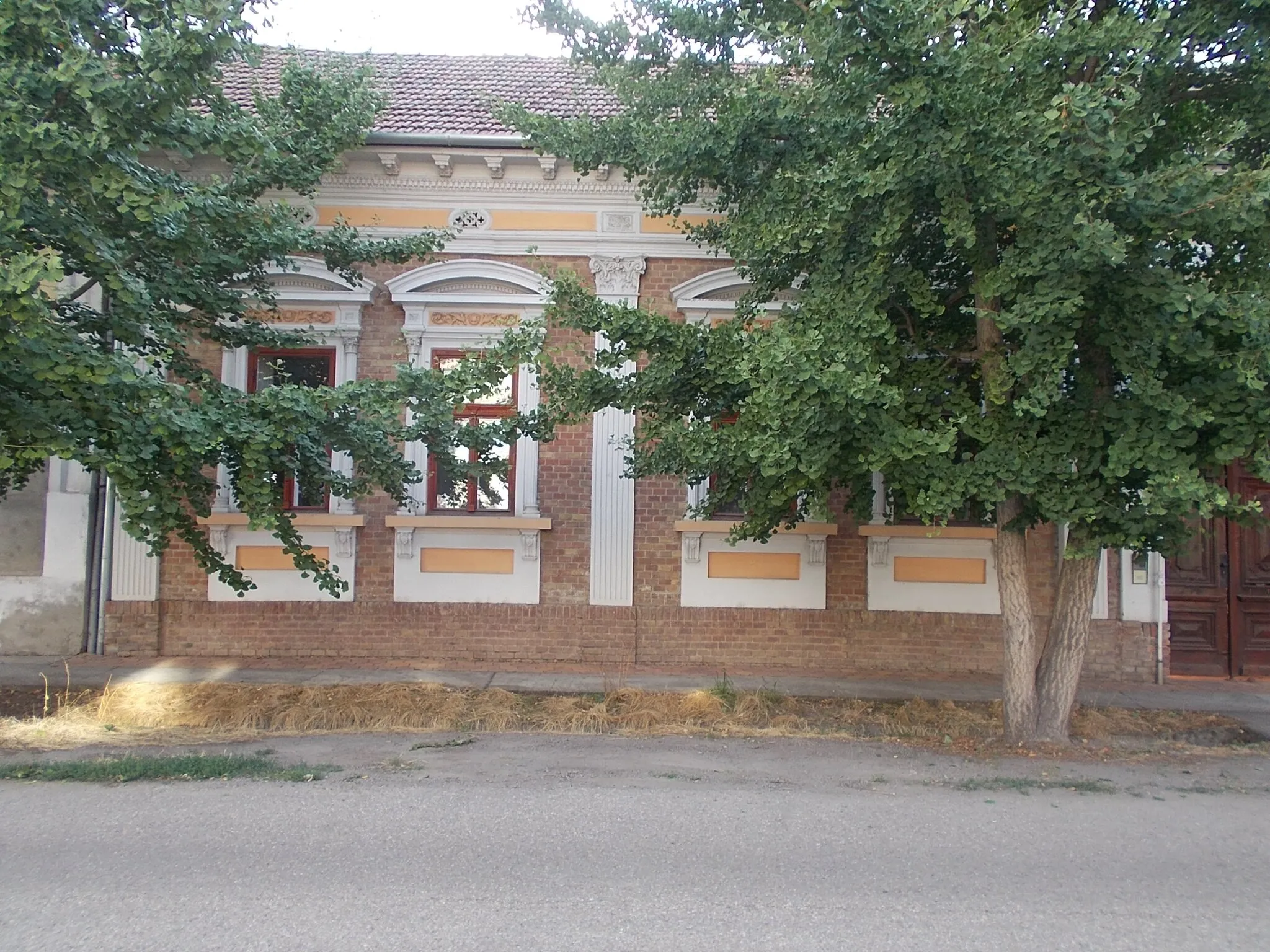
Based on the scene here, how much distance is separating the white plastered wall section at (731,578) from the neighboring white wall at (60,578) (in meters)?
6.60

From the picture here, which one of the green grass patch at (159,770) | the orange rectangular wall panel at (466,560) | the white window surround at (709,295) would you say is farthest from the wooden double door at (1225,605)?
the green grass patch at (159,770)

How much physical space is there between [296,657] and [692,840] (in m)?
6.44

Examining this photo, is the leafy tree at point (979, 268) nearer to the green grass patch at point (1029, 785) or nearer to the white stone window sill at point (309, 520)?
the green grass patch at point (1029, 785)

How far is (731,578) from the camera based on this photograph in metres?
10.1

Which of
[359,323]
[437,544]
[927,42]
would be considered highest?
[927,42]

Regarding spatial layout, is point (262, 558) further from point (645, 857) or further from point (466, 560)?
point (645, 857)

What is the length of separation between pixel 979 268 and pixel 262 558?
25.7ft

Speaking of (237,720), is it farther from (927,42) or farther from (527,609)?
(927,42)

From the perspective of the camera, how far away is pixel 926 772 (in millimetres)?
6465

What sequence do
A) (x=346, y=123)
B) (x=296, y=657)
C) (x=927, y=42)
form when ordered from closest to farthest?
(x=927, y=42)
(x=346, y=123)
(x=296, y=657)

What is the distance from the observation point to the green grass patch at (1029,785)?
610cm

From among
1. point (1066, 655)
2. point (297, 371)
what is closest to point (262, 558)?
point (297, 371)

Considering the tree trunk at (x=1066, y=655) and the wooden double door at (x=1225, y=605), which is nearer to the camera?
the tree trunk at (x=1066, y=655)

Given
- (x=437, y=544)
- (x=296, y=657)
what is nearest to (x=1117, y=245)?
(x=437, y=544)
